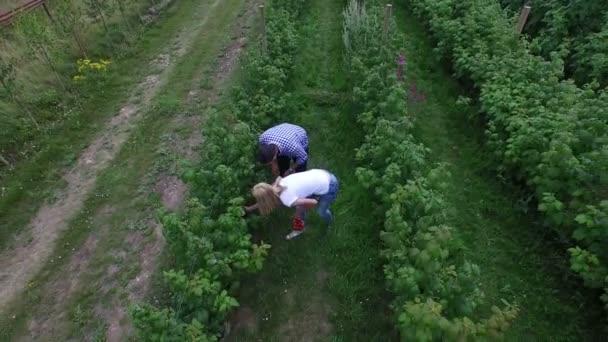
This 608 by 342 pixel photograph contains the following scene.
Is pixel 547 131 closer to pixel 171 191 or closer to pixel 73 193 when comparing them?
pixel 171 191

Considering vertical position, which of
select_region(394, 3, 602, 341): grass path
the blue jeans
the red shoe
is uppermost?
the blue jeans

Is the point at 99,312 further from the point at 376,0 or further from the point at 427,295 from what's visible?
the point at 376,0

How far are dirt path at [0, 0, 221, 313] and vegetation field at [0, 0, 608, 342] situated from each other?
0.04m

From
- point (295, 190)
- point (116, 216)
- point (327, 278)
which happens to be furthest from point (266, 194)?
point (116, 216)

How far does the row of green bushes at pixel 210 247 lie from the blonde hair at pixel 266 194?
0.77ft

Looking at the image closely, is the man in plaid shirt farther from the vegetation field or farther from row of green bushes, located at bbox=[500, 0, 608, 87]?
row of green bushes, located at bbox=[500, 0, 608, 87]

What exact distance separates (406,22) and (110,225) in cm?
1005

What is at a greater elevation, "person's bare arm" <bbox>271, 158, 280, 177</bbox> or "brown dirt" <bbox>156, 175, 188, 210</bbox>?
"person's bare arm" <bbox>271, 158, 280, 177</bbox>

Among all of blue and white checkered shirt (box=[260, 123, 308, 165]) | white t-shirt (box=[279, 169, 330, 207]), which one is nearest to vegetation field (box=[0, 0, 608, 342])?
blue and white checkered shirt (box=[260, 123, 308, 165])

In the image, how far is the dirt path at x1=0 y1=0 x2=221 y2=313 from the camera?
587 cm

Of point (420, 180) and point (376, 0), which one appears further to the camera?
point (376, 0)

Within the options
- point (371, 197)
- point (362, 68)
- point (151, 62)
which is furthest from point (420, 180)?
point (151, 62)

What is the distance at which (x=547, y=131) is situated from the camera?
17.6ft

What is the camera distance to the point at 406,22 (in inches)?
461
